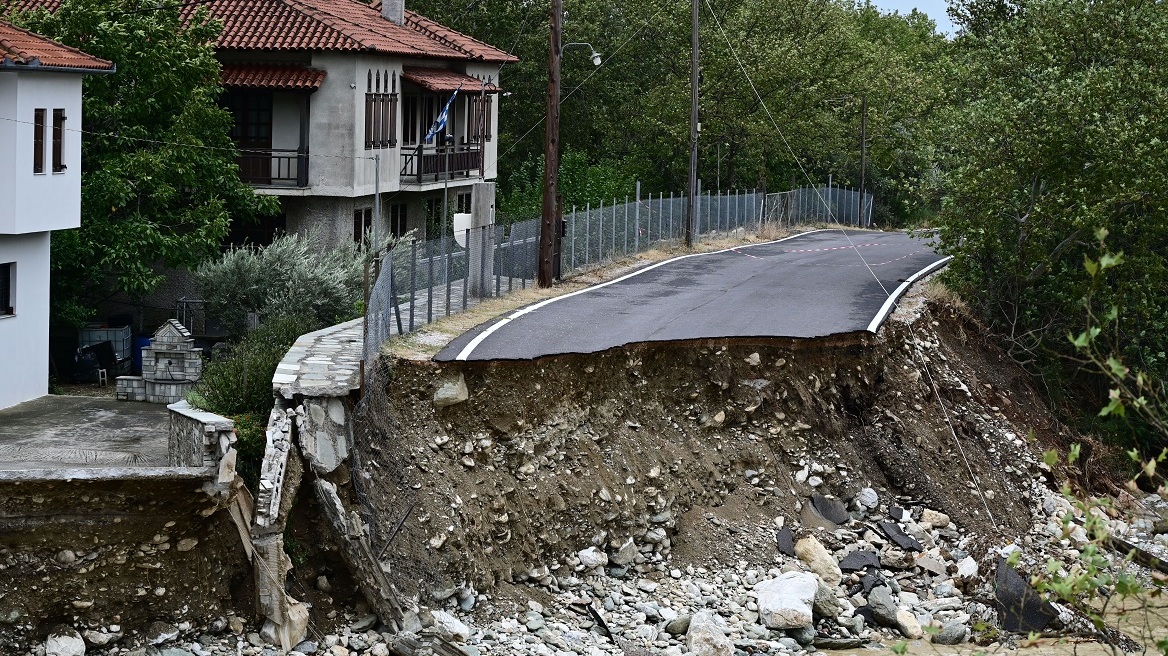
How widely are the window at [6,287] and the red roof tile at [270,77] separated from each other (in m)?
9.95

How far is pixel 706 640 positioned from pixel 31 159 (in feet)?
41.3

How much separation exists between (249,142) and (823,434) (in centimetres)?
1590

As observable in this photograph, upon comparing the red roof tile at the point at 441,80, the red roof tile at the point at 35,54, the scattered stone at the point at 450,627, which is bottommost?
the scattered stone at the point at 450,627

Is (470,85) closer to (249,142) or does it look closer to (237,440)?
Answer: (249,142)

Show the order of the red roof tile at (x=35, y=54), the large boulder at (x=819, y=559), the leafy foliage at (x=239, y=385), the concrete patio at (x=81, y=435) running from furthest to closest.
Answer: the red roof tile at (x=35, y=54) → the large boulder at (x=819, y=559) → the leafy foliage at (x=239, y=385) → the concrete patio at (x=81, y=435)

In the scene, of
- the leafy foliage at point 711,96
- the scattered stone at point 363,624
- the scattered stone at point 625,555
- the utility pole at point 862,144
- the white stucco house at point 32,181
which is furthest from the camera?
the utility pole at point 862,144

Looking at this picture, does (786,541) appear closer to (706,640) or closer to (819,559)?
(819,559)

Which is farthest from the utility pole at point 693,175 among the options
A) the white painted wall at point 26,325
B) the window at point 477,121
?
the white painted wall at point 26,325

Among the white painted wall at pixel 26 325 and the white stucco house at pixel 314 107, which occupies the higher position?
the white stucco house at pixel 314 107

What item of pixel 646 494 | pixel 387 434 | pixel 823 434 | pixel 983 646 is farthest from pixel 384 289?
pixel 983 646

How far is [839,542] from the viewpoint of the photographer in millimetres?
20234

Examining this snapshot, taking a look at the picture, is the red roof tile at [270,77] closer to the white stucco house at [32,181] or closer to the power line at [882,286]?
the white stucco house at [32,181]

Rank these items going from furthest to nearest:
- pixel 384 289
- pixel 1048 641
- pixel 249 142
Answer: pixel 249 142
pixel 384 289
pixel 1048 641

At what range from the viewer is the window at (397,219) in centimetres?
3558
